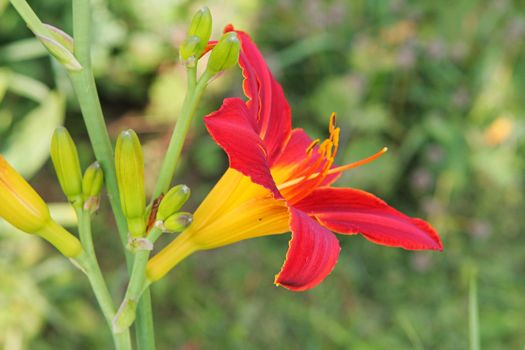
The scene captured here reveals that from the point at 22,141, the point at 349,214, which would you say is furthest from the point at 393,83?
the point at 349,214

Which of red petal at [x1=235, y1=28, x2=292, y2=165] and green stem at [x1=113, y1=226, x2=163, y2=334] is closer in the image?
green stem at [x1=113, y1=226, x2=163, y2=334]

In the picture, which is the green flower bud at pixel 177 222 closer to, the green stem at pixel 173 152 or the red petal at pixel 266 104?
the green stem at pixel 173 152

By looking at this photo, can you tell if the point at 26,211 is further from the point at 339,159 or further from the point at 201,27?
the point at 339,159

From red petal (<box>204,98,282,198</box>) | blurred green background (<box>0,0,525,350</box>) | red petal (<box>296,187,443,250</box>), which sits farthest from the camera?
blurred green background (<box>0,0,525,350</box>)

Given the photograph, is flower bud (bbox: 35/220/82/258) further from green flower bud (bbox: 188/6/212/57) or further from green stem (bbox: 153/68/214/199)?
green flower bud (bbox: 188/6/212/57)

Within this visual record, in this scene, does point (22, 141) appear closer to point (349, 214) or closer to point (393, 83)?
point (393, 83)

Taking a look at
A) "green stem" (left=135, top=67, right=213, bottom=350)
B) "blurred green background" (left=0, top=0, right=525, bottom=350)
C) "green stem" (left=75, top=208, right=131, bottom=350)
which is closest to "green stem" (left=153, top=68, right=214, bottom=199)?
A: "green stem" (left=135, top=67, right=213, bottom=350)
